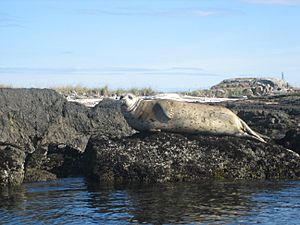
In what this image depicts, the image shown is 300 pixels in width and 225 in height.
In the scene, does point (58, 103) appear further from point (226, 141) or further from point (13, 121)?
point (226, 141)

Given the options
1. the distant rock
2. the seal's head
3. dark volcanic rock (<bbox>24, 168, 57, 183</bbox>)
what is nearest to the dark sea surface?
dark volcanic rock (<bbox>24, 168, 57, 183</bbox>)

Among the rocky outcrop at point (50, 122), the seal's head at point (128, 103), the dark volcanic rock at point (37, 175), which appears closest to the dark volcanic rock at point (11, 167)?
the dark volcanic rock at point (37, 175)

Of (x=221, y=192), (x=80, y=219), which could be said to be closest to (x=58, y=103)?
(x=221, y=192)

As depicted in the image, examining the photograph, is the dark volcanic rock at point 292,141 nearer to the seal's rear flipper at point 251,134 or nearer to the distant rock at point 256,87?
the seal's rear flipper at point 251,134

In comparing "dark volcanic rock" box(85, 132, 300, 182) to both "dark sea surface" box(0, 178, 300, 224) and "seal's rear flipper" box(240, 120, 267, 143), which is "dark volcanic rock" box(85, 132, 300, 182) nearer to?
"dark sea surface" box(0, 178, 300, 224)

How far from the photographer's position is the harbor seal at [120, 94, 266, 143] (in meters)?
13.1

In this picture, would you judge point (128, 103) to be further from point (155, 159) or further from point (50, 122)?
point (50, 122)

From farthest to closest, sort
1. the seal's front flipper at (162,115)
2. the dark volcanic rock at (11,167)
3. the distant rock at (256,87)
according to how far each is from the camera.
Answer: the distant rock at (256,87)
the seal's front flipper at (162,115)
the dark volcanic rock at (11,167)

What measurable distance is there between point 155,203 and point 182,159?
243 centimetres

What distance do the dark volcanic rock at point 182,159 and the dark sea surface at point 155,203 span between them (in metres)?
0.40

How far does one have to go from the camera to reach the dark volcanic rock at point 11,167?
1183 centimetres

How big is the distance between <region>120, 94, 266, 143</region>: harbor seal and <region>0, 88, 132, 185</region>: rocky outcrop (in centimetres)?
165

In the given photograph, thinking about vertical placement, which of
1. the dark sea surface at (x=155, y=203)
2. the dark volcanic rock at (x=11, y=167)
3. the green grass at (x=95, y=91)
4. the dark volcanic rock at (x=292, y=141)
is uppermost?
Answer: the green grass at (x=95, y=91)

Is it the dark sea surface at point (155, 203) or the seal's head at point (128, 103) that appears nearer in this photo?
the dark sea surface at point (155, 203)
